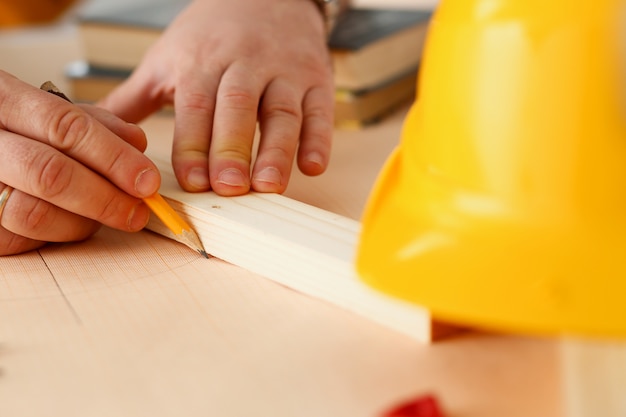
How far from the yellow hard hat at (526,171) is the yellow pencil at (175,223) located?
337 millimetres

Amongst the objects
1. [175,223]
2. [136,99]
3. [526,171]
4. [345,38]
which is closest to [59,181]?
[175,223]

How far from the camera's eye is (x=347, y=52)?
3.72ft

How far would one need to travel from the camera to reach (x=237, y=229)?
67cm

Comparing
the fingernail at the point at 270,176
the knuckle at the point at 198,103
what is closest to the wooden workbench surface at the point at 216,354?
the fingernail at the point at 270,176

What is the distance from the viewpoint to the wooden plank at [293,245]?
550mm

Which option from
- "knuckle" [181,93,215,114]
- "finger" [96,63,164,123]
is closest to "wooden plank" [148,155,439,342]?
"knuckle" [181,93,215,114]

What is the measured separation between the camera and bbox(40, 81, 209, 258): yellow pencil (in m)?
0.70

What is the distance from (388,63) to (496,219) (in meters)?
0.89

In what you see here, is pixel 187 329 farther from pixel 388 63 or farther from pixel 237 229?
pixel 388 63

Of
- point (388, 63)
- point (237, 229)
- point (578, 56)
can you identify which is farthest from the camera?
point (388, 63)

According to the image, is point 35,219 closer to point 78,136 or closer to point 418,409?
point 78,136

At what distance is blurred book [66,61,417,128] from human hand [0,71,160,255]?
503 mm

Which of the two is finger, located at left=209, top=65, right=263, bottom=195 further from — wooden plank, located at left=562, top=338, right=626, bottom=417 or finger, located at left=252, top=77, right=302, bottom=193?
wooden plank, located at left=562, top=338, right=626, bottom=417

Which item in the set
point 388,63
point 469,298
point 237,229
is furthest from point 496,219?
point 388,63
